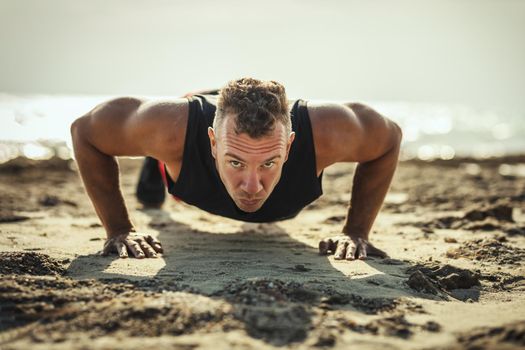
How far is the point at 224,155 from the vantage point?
3.44m

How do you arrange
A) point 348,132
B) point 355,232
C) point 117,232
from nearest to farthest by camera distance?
point 117,232 → point 348,132 → point 355,232

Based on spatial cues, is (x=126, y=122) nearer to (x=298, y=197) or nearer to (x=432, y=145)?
(x=298, y=197)

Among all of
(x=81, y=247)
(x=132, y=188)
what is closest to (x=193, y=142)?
(x=81, y=247)

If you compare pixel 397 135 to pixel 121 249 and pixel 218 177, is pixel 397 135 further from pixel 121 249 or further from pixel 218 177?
pixel 121 249

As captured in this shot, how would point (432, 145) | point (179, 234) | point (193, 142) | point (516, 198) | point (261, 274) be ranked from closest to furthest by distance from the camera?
point (261, 274), point (193, 142), point (179, 234), point (516, 198), point (432, 145)

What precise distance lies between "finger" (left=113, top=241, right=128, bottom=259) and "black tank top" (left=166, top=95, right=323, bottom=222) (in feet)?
1.83

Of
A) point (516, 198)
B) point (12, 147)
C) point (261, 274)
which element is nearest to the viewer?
point (261, 274)

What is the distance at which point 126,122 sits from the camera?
4.01 meters

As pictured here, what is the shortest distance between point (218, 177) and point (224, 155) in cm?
46

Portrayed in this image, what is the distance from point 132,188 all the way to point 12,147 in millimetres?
6026

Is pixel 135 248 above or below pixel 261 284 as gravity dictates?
below

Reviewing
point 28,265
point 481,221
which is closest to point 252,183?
point 28,265

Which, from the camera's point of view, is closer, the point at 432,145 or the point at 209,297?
the point at 209,297

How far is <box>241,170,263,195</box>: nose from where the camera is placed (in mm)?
3412
